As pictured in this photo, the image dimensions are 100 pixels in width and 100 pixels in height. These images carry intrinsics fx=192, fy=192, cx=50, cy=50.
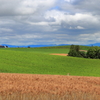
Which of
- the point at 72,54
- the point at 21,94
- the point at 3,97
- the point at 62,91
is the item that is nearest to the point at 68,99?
the point at 62,91

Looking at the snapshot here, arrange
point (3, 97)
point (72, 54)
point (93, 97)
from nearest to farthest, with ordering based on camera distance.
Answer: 1. point (3, 97)
2. point (93, 97)
3. point (72, 54)

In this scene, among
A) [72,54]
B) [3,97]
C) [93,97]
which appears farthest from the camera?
[72,54]

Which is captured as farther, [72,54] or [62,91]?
[72,54]

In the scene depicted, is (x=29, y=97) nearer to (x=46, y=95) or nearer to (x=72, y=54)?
(x=46, y=95)

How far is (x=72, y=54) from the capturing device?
6128 cm

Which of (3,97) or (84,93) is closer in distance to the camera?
(3,97)

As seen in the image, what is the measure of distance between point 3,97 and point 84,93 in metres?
2.33

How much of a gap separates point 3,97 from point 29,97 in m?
0.69

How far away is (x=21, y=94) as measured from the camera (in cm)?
522

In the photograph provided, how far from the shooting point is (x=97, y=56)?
62.4 metres

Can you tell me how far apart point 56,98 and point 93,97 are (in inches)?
43.2

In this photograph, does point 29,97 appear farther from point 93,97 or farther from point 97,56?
point 97,56

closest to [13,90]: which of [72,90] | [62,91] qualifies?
[62,91]

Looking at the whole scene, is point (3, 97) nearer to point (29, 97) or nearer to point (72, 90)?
point (29, 97)
